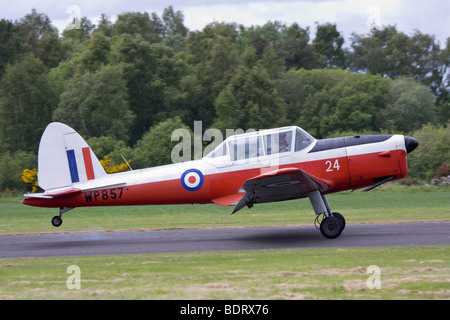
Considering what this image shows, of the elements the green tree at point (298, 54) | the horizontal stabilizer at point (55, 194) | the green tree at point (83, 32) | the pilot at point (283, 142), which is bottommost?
the horizontal stabilizer at point (55, 194)

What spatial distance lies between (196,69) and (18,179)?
75.0ft

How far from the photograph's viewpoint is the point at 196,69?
55188mm

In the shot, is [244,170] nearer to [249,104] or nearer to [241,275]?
[241,275]

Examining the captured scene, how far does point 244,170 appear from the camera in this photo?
13398mm

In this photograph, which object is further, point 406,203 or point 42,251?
point 406,203

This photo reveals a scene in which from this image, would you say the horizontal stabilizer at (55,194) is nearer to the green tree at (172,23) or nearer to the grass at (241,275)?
the grass at (241,275)

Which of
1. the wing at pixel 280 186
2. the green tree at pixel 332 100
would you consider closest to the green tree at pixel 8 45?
the green tree at pixel 332 100

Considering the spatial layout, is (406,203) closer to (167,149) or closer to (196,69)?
(167,149)

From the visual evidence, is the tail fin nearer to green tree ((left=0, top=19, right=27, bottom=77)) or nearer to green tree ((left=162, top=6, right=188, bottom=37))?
green tree ((left=0, top=19, right=27, bottom=77))

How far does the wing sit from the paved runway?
A: 975 millimetres

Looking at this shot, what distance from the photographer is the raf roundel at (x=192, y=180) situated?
13578mm
